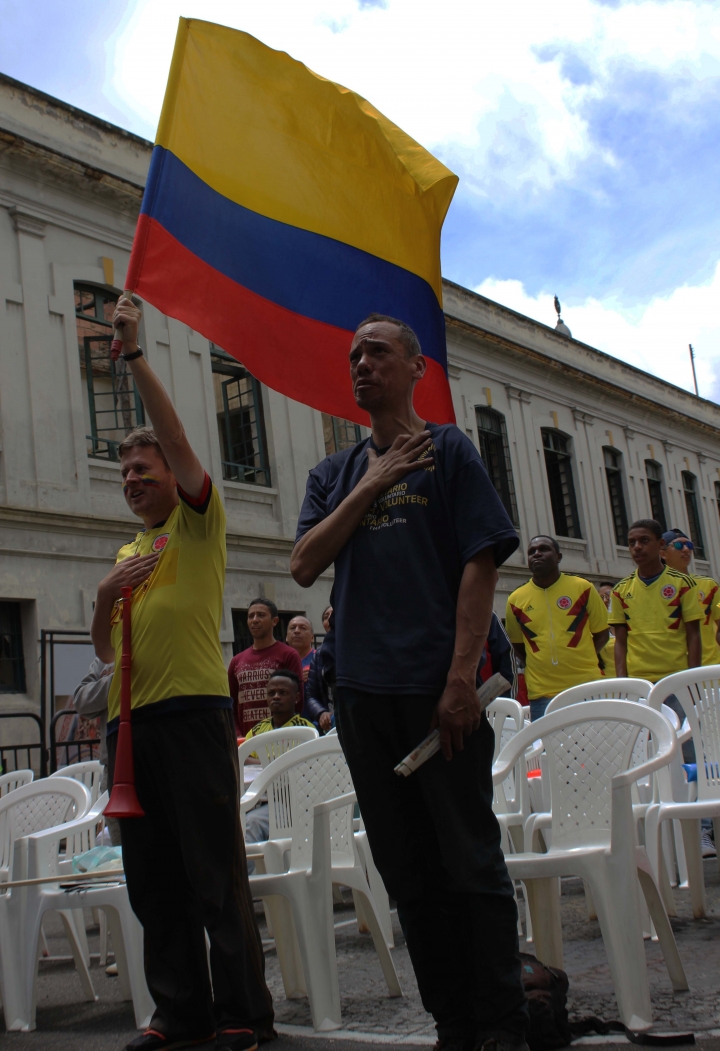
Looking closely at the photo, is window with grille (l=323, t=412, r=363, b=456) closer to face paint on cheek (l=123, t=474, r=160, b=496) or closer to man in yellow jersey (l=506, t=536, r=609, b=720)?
man in yellow jersey (l=506, t=536, r=609, b=720)

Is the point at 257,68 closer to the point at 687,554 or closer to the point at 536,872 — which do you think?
the point at 536,872

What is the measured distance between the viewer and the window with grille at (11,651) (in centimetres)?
1234

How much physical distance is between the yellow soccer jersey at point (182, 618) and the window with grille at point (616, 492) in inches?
884

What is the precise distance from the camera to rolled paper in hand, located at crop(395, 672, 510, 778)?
257 centimetres

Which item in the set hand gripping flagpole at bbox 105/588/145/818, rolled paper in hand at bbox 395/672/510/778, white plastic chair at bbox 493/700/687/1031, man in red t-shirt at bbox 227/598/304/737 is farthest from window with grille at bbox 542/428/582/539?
rolled paper in hand at bbox 395/672/510/778

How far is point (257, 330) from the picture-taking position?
414 cm

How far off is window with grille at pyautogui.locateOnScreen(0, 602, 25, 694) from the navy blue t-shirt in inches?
409

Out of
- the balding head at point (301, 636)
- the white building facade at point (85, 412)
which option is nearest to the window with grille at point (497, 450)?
the white building facade at point (85, 412)

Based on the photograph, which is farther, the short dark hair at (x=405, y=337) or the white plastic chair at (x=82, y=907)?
the white plastic chair at (x=82, y=907)

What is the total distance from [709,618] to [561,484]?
16859 mm

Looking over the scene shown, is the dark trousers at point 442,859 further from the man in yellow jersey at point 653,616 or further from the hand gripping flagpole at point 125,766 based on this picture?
the man in yellow jersey at point 653,616

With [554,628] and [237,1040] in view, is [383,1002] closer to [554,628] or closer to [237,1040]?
[237,1040]

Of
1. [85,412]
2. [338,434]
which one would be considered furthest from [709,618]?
[338,434]

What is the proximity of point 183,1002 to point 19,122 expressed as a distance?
12.8 metres
